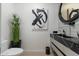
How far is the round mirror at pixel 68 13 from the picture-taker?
1.32m

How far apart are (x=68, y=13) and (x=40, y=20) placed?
33 centimetres

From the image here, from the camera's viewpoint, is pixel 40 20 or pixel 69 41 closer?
pixel 69 41

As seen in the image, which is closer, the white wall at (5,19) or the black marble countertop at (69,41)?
the black marble countertop at (69,41)

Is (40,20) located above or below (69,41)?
above

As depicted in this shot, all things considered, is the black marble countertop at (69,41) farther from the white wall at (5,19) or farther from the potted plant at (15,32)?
the white wall at (5,19)

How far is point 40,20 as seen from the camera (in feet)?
4.62

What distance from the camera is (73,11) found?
4.40 feet

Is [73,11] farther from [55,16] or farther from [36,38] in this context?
[36,38]

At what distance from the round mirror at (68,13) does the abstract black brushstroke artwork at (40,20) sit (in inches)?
6.9

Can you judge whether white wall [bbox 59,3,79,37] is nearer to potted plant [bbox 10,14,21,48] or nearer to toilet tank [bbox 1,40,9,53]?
potted plant [bbox 10,14,21,48]

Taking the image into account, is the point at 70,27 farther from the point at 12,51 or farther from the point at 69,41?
the point at 12,51

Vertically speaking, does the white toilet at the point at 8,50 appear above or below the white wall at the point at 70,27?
below

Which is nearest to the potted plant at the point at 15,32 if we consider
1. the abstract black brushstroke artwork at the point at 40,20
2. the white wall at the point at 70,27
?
the abstract black brushstroke artwork at the point at 40,20

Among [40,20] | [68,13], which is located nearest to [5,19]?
[40,20]
